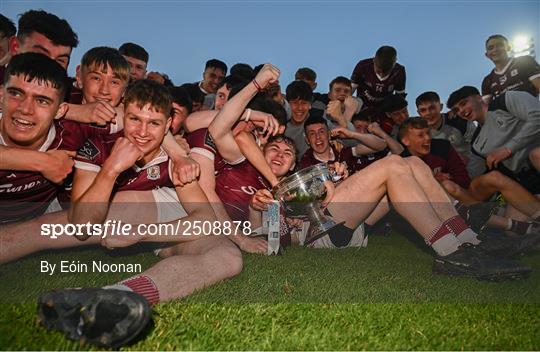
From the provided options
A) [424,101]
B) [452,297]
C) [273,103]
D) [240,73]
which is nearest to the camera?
[452,297]

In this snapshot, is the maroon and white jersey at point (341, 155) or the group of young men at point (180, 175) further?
the maroon and white jersey at point (341, 155)

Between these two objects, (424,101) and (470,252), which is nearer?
(470,252)

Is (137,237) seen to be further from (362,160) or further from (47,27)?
(362,160)

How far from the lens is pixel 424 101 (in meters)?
7.86

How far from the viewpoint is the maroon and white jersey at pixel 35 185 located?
3523mm

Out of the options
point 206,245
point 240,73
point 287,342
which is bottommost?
point 287,342

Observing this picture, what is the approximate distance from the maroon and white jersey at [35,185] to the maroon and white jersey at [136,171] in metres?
0.12

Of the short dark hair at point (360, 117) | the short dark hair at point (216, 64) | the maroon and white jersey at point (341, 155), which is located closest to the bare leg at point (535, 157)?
the maroon and white jersey at point (341, 155)

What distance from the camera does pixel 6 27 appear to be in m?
5.36

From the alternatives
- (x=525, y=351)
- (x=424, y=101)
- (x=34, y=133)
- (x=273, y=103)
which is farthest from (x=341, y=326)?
(x=424, y=101)

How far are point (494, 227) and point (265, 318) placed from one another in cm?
483

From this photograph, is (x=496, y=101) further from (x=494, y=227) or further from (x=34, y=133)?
(x=34, y=133)

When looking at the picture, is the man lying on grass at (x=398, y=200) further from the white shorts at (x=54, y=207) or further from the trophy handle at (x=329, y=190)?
the white shorts at (x=54, y=207)

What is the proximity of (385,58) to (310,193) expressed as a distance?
5615 millimetres
